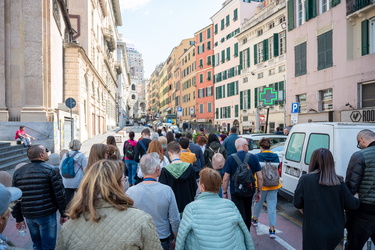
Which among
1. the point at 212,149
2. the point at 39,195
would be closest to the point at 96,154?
the point at 39,195

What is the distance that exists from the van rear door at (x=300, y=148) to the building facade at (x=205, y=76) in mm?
40900

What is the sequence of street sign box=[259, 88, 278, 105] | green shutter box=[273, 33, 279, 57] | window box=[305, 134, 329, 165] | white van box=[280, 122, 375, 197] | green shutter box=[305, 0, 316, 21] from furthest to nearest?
1. green shutter box=[273, 33, 279, 57]
2. street sign box=[259, 88, 278, 105]
3. green shutter box=[305, 0, 316, 21]
4. window box=[305, 134, 329, 165]
5. white van box=[280, 122, 375, 197]

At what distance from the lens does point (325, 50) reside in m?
18.2

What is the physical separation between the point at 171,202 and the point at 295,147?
4.14 m

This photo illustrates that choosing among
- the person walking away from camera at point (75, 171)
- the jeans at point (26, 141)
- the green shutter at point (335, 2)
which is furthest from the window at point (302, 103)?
the person walking away from camera at point (75, 171)

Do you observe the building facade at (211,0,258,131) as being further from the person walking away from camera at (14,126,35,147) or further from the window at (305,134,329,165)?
the window at (305,134,329,165)

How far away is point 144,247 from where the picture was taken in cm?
205

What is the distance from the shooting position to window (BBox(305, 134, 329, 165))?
5.35 m

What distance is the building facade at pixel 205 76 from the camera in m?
49.3

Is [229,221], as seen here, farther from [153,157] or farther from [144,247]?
[153,157]

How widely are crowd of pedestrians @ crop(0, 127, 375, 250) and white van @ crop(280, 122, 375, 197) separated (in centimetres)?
96

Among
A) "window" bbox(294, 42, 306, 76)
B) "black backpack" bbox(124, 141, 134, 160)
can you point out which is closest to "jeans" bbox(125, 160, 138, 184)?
"black backpack" bbox(124, 141, 134, 160)

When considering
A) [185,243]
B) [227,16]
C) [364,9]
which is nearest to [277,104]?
[364,9]

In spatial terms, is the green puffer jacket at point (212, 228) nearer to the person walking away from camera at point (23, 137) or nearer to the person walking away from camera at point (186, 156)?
the person walking away from camera at point (186, 156)
